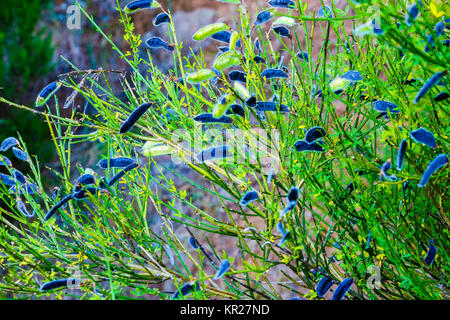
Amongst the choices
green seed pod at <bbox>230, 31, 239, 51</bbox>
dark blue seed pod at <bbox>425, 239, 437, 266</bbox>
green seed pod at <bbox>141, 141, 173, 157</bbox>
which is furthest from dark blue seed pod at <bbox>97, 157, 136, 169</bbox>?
dark blue seed pod at <bbox>425, 239, 437, 266</bbox>

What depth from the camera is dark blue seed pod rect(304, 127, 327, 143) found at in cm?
60

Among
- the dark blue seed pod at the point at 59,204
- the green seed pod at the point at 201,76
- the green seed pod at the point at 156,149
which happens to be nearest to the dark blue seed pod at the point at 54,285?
the dark blue seed pod at the point at 59,204

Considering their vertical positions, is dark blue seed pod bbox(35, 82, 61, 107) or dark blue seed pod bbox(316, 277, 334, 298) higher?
dark blue seed pod bbox(35, 82, 61, 107)

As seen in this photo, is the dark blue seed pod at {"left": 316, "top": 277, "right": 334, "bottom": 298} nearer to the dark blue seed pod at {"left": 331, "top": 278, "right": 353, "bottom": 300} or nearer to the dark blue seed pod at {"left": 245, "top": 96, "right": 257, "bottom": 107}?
the dark blue seed pod at {"left": 331, "top": 278, "right": 353, "bottom": 300}

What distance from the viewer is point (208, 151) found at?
2.04 feet

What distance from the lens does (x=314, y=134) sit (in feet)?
2.01

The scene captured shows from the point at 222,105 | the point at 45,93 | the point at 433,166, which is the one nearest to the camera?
the point at 433,166

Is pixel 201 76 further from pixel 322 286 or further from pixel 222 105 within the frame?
pixel 322 286

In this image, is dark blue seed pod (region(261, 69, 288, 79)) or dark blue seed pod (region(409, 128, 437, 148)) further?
dark blue seed pod (region(261, 69, 288, 79))

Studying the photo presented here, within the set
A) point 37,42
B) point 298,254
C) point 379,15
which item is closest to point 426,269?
point 298,254

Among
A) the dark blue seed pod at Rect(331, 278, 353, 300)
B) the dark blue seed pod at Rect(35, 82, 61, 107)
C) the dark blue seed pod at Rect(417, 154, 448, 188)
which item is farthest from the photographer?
the dark blue seed pod at Rect(35, 82, 61, 107)

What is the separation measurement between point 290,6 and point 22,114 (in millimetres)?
2021

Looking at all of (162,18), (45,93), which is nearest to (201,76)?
(162,18)

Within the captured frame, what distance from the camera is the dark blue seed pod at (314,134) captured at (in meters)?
0.60
